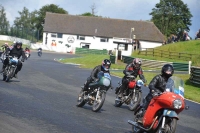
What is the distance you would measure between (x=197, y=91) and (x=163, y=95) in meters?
19.5

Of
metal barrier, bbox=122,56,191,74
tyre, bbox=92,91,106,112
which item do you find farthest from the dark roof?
tyre, bbox=92,91,106,112

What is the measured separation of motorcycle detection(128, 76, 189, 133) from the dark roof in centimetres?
9338

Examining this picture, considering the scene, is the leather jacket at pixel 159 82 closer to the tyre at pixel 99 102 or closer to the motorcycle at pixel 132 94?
the tyre at pixel 99 102

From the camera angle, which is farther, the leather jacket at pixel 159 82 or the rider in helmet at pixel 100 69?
the rider in helmet at pixel 100 69

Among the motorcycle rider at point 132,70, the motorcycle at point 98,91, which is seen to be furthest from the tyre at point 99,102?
the motorcycle rider at point 132,70

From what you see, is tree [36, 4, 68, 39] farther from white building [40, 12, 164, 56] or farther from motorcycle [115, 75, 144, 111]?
motorcycle [115, 75, 144, 111]

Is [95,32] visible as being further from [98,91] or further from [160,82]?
[160,82]

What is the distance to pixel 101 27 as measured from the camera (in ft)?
349

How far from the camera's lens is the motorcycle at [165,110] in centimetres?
923

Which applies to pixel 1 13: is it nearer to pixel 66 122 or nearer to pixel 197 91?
pixel 197 91

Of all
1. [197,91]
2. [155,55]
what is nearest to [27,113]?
[197,91]

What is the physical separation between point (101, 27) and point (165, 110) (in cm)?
9752

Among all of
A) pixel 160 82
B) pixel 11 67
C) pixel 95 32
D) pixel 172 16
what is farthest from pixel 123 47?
pixel 172 16

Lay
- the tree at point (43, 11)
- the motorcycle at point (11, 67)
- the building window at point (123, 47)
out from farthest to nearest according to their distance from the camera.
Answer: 1. the tree at point (43, 11)
2. the building window at point (123, 47)
3. the motorcycle at point (11, 67)
